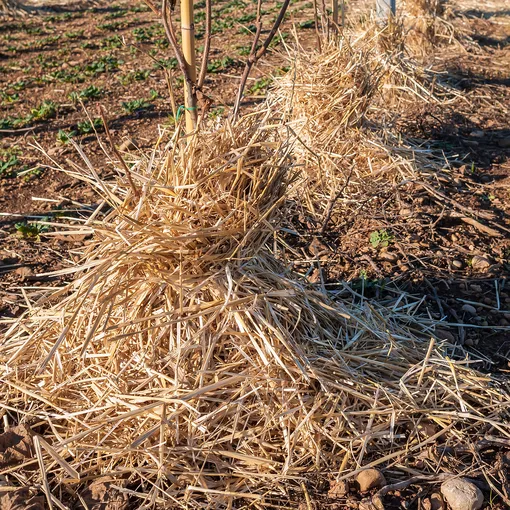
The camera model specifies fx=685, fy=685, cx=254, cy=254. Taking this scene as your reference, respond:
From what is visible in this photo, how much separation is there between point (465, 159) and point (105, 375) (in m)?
3.22

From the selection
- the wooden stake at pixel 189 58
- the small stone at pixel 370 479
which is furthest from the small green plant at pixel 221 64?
the small stone at pixel 370 479

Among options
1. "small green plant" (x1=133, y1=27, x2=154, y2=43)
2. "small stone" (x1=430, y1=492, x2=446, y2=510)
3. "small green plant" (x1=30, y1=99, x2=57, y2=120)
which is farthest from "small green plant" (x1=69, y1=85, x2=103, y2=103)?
"small stone" (x1=430, y1=492, x2=446, y2=510)

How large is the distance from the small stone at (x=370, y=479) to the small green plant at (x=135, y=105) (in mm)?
4133

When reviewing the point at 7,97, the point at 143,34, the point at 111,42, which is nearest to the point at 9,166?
the point at 7,97

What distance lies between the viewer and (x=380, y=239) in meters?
3.68

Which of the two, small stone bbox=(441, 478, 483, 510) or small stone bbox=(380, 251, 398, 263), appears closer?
small stone bbox=(441, 478, 483, 510)

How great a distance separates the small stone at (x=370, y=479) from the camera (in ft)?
7.11

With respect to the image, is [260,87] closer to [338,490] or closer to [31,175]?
[31,175]

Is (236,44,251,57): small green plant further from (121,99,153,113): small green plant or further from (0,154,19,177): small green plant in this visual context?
(0,154,19,177): small green plant

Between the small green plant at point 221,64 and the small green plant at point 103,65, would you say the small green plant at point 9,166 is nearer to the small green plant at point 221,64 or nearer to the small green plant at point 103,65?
the small green plant at point 103,65

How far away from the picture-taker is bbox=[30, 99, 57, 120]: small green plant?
18.1ft

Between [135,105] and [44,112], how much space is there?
731mm

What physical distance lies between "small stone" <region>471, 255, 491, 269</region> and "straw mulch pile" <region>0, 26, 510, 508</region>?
3.30 feet

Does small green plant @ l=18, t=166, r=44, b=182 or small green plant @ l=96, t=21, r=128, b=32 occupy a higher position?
small green plant @ l=18, t=166, r=44, b=182
